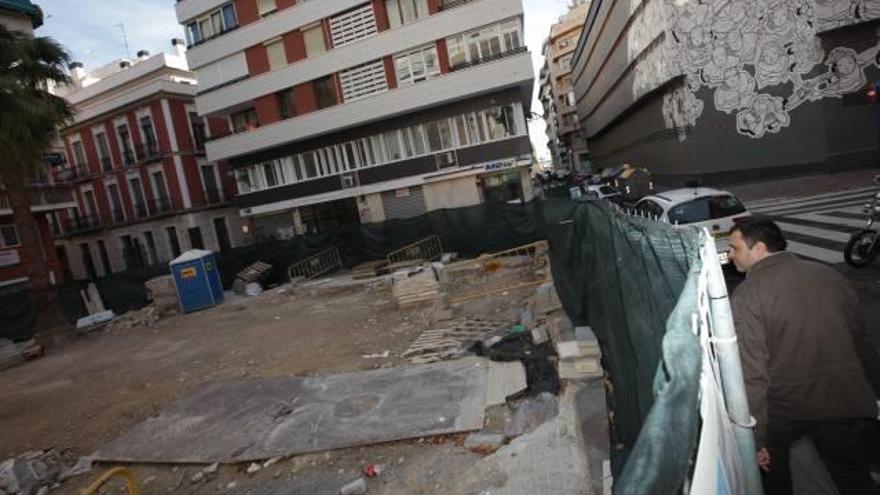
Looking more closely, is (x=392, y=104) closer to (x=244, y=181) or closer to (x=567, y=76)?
(x=244, y=181)

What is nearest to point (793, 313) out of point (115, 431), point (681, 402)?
point (681, 402)

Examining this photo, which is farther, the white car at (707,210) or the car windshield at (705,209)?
the car windshield at (705,209)

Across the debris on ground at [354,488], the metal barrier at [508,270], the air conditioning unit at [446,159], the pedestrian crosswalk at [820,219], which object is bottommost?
the debris on ground at [354,488]

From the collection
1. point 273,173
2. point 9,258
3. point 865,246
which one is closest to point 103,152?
point 9,258

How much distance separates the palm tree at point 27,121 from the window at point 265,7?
1227 cm

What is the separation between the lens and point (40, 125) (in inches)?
677

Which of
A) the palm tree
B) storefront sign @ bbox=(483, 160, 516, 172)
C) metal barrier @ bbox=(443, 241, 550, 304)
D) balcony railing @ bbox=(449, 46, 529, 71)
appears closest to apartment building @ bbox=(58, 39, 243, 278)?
the palm tree

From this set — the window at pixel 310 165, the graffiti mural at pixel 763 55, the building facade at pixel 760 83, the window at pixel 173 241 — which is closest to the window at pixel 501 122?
the building facade at pixel 760 83

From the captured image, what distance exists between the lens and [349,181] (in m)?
28.0

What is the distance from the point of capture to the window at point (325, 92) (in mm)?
27188

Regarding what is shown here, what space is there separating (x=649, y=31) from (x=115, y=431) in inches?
1071

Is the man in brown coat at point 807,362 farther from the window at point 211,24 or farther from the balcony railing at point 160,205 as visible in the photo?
the balcony railing at point 160,205

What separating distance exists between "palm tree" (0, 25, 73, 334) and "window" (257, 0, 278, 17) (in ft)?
40.3

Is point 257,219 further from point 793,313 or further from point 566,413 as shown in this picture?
point 793,313
